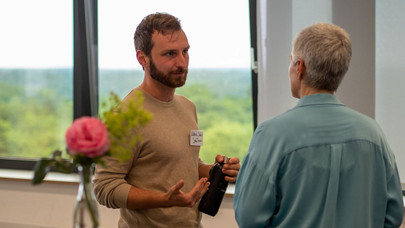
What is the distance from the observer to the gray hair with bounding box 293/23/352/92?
1.36m

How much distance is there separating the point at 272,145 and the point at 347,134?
22 centimetres

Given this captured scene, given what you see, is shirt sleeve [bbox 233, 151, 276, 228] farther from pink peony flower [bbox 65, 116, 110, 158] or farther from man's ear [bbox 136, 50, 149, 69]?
man's ear [bbox 136, 50, 149, 69]

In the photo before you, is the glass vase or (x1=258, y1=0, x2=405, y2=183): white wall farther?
(x1=258, y1=0, x2=405, y2=183): white wall

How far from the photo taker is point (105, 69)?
3721mm

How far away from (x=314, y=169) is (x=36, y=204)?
8.82ft

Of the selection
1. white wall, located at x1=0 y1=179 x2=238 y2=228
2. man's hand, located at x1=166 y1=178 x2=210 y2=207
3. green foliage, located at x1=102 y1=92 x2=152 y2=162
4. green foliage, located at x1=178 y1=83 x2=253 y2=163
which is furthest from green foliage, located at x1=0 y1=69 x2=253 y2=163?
green foliage, located at x1=102 y1=92 x2=152 y2=162

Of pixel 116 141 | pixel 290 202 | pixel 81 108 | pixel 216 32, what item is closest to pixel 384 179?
pixel 290 202

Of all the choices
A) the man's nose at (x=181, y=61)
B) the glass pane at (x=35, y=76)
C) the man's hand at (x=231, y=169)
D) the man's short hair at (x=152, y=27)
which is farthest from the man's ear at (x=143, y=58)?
the glass pane at (x=35, y=76)

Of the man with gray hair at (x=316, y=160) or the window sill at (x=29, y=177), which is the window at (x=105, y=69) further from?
the man with gray hair at (x=316, y=160)

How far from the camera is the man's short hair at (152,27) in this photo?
178 centimetres

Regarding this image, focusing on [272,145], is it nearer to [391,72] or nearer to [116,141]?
[116,141]

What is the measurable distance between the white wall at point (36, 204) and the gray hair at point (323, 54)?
2.43 meters

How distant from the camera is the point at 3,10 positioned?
394 centimetres

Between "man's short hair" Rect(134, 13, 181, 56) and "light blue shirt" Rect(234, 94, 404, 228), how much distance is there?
2.08ft
